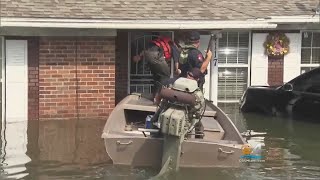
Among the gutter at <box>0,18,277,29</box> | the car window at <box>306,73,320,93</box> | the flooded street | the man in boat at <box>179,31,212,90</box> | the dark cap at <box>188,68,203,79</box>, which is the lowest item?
the flooded street

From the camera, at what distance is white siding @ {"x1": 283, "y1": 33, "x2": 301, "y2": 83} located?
13.7m

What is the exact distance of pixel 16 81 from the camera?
1101 cm

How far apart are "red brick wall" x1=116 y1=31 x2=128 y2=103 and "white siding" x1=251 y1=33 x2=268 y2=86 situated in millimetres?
3130

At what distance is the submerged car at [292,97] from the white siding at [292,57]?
1887 mm

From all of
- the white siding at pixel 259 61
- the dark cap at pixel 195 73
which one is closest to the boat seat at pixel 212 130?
the dark cap at pixel 195 73

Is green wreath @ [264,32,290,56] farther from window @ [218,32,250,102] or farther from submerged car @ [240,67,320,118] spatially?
submerged car @ [240,67,320,118]

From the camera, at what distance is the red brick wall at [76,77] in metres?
11.0

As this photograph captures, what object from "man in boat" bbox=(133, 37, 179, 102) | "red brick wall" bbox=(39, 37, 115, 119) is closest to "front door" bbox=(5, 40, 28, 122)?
"red brick wall" bbox=(39, 37, 115, 119)

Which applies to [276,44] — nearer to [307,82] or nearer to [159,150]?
[307,82]

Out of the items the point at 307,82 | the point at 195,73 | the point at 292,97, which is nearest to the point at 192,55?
the point at 195,73

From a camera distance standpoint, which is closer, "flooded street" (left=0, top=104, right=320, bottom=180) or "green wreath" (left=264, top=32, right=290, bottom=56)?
"flooded street" (left=0, top=104, right=320, bottom=180)

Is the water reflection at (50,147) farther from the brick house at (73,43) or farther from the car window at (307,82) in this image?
the car window at (307,82)

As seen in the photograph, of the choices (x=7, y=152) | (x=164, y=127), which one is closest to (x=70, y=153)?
(x=7, y=152)

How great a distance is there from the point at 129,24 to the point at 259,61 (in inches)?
166
